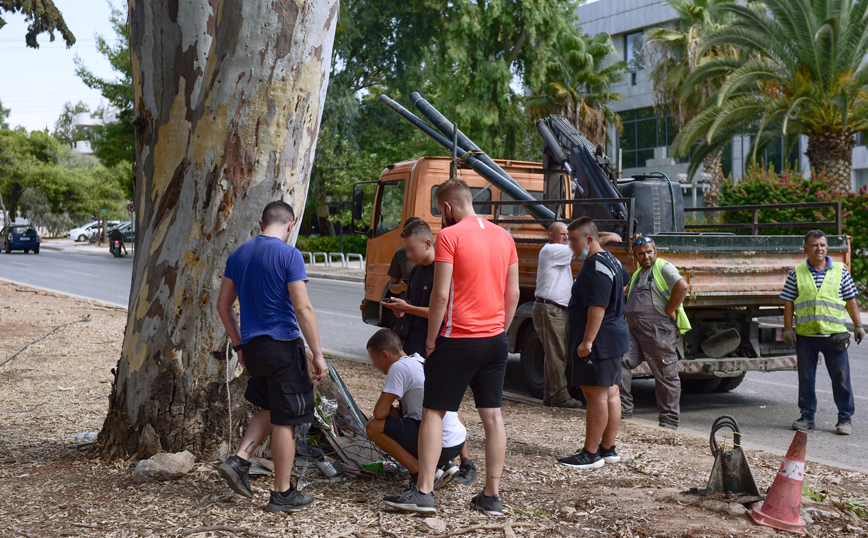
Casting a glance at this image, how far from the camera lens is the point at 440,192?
14.2 feet

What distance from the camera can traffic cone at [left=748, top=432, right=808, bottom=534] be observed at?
3.95 metres

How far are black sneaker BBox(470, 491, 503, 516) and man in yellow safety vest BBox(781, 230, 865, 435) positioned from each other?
383 cm

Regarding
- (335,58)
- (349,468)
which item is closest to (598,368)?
(349,468)

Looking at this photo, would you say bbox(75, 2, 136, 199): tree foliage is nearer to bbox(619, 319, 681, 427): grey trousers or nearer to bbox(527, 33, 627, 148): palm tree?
bbox(527, 33, 627, 148): palm tree

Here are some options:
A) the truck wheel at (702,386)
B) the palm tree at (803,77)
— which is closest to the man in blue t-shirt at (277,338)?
the truck wheel at (702,386)

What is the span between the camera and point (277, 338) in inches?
159

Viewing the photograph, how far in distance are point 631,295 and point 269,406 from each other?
377cm

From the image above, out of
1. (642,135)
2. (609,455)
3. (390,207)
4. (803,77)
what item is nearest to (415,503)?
(609,455)

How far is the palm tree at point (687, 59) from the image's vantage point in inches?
984

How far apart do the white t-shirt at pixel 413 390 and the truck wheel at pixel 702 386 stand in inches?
195

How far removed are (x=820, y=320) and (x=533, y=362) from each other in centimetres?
269

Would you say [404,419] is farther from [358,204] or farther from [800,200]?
[800,200]

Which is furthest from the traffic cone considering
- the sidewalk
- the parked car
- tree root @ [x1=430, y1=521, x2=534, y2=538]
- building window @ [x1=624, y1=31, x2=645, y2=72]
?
the parked car

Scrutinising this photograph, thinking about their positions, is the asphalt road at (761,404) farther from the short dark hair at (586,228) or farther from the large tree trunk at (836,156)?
the large tree trunk at (836,156)
